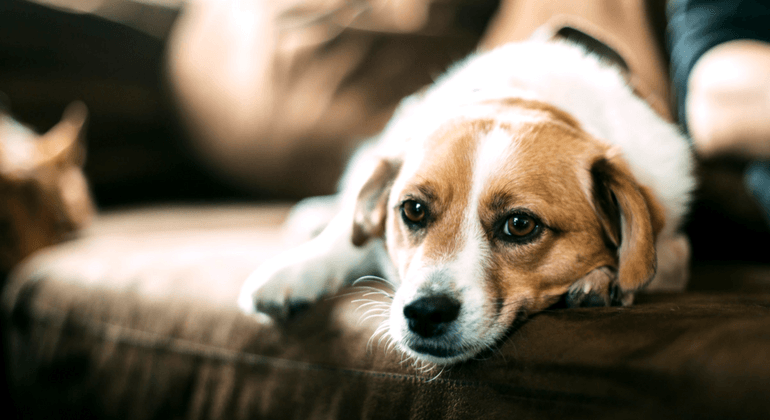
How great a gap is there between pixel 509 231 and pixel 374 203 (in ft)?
1.40

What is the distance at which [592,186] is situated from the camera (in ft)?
Result: 3.76

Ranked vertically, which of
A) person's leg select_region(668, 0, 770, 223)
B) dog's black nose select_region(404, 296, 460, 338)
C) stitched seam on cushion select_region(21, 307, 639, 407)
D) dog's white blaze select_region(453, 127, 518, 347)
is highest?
person's leg select_region(668, 0, 770, 223)

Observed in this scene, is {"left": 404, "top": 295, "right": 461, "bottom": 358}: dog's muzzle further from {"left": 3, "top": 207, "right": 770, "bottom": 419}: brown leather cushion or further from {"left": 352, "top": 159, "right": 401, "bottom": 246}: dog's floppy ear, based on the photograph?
{"left": 352, "top": 159, "right": 401, "bottom": 246}: dog's floppy ear

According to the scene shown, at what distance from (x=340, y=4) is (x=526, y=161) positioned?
66.1 inches

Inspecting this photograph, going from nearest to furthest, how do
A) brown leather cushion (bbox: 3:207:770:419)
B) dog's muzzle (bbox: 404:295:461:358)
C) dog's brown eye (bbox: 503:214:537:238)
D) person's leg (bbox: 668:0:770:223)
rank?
brown leather cushion (bbox: 3:207:770:419) < dog's muzzle (bbox: 404:295:461:358) < dog's brown eye (bbox: 503:214:537:238) < person's leg (bbox: 668:0:770:223)

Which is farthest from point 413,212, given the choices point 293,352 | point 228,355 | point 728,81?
point 728,81

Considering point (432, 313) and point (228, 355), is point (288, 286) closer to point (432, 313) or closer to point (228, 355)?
point (228, 355)

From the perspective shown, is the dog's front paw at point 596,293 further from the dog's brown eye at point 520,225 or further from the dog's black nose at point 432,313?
the dog's black nose at point 432,313

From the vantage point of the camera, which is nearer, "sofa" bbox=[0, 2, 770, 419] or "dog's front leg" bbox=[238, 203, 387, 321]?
"sofa" bbox=[0, 2, 770, 419]

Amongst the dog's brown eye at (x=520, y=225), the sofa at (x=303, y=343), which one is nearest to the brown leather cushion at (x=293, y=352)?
the sofa at (x=303, y=343)

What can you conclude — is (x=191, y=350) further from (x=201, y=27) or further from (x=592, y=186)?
(x=201, y=27)

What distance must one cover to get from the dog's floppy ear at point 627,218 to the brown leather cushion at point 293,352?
7 centimetres

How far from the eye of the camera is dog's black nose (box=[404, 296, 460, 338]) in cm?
98

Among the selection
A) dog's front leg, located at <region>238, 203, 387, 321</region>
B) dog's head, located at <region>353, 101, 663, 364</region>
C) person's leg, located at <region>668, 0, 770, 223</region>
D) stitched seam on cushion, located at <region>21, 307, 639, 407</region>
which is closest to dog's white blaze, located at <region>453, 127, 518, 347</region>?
dog's head, located at <region>353, 101, 663, 364</region>
